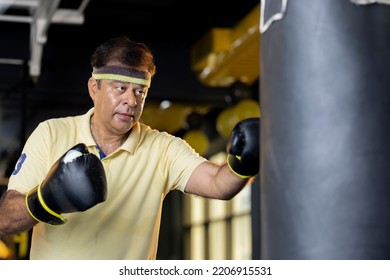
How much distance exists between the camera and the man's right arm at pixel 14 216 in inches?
85.5

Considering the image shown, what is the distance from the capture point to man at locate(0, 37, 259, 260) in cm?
233

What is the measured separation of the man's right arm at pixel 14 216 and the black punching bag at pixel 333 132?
2.94 ft

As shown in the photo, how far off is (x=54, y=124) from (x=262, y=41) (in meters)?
1.01

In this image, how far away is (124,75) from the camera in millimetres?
2400

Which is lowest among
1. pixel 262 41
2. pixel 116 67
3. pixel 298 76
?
pixel 298 76

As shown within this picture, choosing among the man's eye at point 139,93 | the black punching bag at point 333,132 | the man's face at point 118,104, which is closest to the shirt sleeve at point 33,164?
the man's face at point 118,104

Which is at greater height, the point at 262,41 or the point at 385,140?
the point at 262,41

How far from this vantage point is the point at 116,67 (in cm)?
242

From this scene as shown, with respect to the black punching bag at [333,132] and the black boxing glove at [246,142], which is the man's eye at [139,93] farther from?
the black punching bag at [333,132]

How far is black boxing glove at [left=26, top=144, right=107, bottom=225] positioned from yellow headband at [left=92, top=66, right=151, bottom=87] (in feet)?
1.30

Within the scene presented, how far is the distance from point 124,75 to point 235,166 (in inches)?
17.2

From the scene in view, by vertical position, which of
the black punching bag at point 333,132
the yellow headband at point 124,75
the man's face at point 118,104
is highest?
the yellow headband at point 124,75

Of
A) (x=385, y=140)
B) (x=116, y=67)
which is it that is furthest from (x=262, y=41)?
(x=116, y=67)
